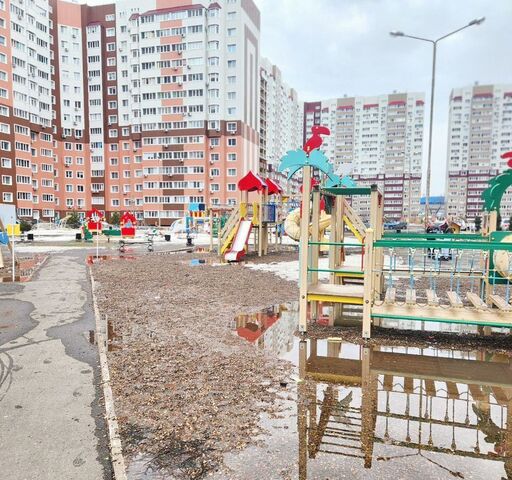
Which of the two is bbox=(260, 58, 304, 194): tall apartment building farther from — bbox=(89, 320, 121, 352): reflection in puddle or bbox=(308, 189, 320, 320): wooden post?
bbox=(89, 320, 121, 352): reflection in puddle

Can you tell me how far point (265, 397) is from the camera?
496 centimetres

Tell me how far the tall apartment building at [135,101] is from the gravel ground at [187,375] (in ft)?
Answer: 209

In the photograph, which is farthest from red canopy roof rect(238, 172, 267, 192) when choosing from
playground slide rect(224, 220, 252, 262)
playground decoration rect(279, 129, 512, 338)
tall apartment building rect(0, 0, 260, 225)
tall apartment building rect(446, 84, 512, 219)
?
tall apartment building rect(446, 84, 512, 219)

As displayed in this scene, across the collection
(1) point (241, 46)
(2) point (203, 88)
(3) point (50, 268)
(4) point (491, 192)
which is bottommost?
(3) point (50, 268)

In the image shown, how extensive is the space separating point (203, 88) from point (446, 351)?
73.4m

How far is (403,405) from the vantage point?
15.6 ft

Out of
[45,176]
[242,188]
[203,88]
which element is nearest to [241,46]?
[203,88]

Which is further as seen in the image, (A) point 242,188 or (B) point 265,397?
(A) point 242,188

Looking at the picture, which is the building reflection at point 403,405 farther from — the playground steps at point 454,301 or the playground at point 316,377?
the playground steps at point 454,301

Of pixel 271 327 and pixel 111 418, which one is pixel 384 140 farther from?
pixel 111 418

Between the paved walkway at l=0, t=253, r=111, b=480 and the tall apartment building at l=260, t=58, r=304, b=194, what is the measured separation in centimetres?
7914

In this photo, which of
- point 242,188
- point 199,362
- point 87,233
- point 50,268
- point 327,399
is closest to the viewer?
point 327,399

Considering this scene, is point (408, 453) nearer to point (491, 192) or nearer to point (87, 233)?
point (491, 192)

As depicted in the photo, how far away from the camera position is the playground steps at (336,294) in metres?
7.55
